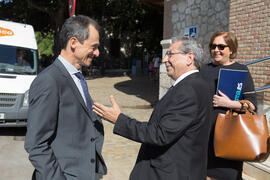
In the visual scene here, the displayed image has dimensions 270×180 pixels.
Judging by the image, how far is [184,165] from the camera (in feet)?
6.45

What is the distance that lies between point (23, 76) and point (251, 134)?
19.2 feet

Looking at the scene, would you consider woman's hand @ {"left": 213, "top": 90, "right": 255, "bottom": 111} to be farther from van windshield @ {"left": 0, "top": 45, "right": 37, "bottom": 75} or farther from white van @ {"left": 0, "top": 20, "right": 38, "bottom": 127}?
van windshield @ {"left": 0, "top": 45, "right": 37, "bottom": 75}

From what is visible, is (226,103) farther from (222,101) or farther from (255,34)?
(255,34)

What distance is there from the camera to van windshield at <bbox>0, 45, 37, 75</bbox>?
722cm

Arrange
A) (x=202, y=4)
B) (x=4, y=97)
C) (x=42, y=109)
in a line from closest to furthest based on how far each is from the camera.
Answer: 1. (x=42, y=109)
2. (x=4, y=97)
3. (x=202, y=4)

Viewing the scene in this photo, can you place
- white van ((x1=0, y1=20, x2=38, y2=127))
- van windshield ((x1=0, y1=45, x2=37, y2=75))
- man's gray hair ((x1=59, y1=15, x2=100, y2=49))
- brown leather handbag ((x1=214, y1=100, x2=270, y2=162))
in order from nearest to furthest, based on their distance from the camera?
man's gray hair ((x1=59, y1=15, x2=100, y2=49)) < brown leather handbag ((x1=214, y1=100, x2=270, y2=162)) < white van ((x1=0, y1=20, x2=38, y2=127)) < van windshield ((x1=0, y1=45, x2=37, y2=75))

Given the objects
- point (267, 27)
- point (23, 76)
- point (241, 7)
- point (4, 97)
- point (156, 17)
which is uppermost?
point (156, 17)

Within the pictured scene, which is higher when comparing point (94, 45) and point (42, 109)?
point (94, 45)

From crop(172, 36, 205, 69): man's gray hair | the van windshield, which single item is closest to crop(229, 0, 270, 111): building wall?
crop(172, 36, 205, 69): man's gray hair

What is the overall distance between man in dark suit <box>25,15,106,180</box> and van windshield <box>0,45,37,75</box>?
5648 millimetres

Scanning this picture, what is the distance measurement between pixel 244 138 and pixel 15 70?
620 cm

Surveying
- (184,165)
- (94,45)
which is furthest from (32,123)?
(184,165)

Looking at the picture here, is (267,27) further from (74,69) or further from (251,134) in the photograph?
(74,69)

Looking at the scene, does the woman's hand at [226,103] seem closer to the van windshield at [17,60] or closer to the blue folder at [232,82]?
the blue folder at [232,82]
